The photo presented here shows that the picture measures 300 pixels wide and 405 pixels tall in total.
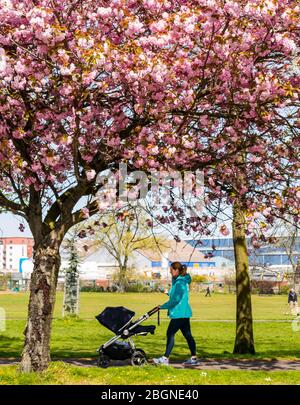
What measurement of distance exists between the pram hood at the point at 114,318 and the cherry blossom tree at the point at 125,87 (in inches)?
66.2

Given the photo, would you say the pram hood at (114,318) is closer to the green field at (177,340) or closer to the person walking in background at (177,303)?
the person walking in background at (177,303)

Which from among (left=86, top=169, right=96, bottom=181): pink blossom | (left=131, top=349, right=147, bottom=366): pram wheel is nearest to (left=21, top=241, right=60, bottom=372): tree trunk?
(left=86, top=169, right=96, bottom=181): pink blossom

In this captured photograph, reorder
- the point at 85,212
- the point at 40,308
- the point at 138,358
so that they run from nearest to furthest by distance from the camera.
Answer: the point at 85,212 → the point at 40,308 → the point at 138,358

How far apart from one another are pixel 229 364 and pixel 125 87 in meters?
6.48

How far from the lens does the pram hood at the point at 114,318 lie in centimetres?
1220

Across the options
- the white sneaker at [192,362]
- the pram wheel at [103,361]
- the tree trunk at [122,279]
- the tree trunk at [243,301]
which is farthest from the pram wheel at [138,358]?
the tree trunk at [122,279]

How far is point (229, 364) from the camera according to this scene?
1330 centimetres

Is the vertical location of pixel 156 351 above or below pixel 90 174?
below

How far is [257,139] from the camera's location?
35.6 feet

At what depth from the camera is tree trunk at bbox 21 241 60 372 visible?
10594 mm

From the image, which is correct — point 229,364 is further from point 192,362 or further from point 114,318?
point 114,318

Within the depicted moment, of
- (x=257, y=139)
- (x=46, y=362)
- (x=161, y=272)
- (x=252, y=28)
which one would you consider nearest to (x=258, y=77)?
(x=252, y=28)

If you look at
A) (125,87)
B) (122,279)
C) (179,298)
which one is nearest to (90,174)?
(125,87)

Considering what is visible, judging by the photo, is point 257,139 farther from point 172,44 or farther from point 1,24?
point 1,24
